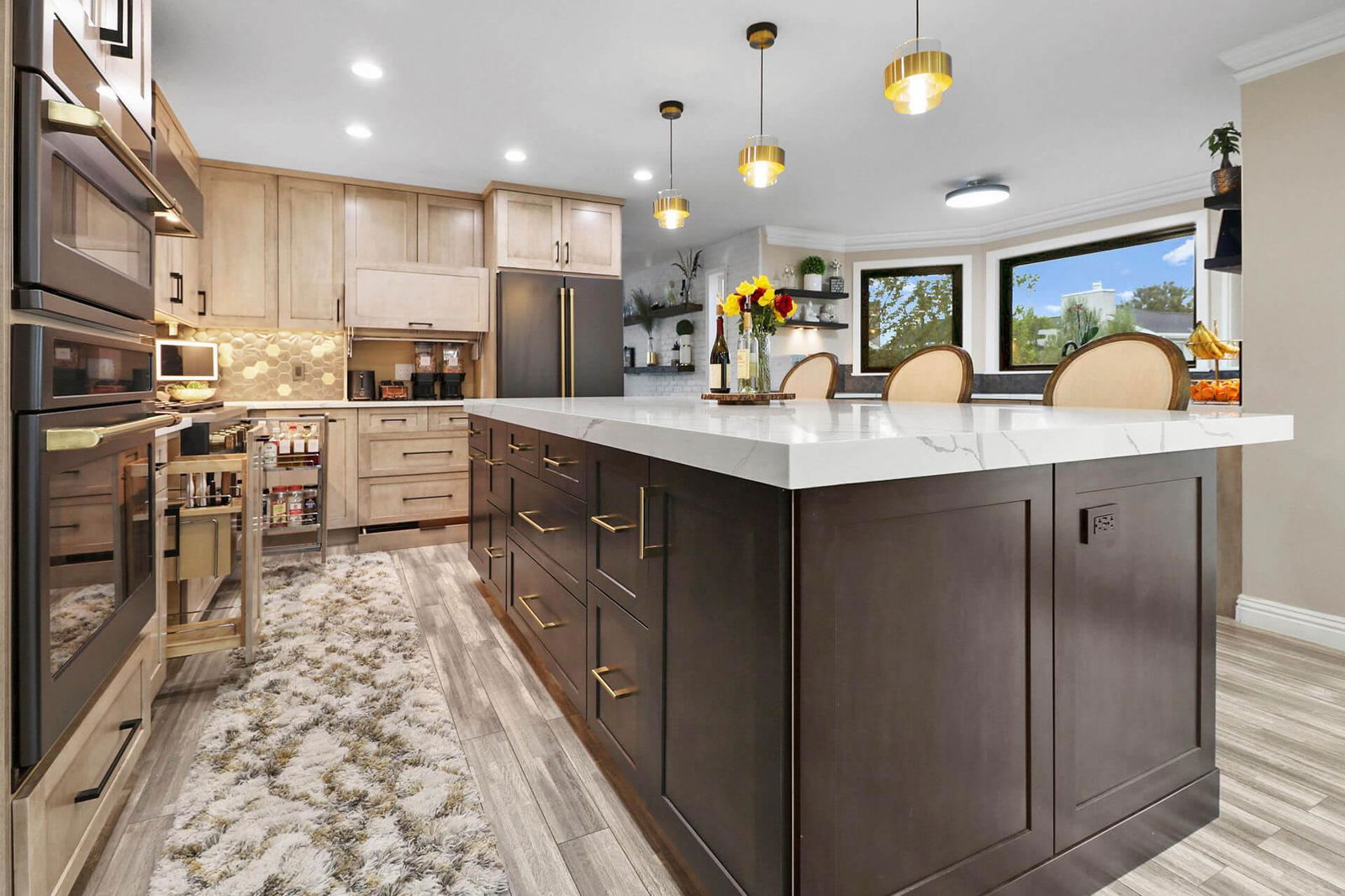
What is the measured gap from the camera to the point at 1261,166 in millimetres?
2787

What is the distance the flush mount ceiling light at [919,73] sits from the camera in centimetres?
210

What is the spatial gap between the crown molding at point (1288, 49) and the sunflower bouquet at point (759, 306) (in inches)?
95.3

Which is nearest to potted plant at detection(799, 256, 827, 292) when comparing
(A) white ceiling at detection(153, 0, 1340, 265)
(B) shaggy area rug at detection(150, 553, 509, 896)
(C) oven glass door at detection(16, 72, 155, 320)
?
(A) white ceiling at detection(153, 0, 1340, 265)

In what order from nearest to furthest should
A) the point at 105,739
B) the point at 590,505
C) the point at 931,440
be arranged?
1. the point at 931,440
2. the point at 105,739
3. the point at 590,505

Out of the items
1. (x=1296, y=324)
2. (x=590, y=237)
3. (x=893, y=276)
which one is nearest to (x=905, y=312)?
(x=893, y=276)

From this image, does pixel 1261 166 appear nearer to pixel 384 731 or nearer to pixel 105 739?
pixel 384 731

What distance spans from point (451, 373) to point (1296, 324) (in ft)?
16.2

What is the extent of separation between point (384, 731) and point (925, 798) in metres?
1.48

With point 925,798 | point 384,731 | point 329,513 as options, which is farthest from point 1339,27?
point 329,513

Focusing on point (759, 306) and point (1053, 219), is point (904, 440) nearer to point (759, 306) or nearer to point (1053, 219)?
point (759, 306)

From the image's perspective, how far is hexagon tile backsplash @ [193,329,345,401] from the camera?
4535 mm

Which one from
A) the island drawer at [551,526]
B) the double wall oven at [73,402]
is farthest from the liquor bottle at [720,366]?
the double wall oven at [73,402]

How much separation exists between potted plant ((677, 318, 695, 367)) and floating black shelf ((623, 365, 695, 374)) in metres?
0.04

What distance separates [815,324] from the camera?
636 centimetres
